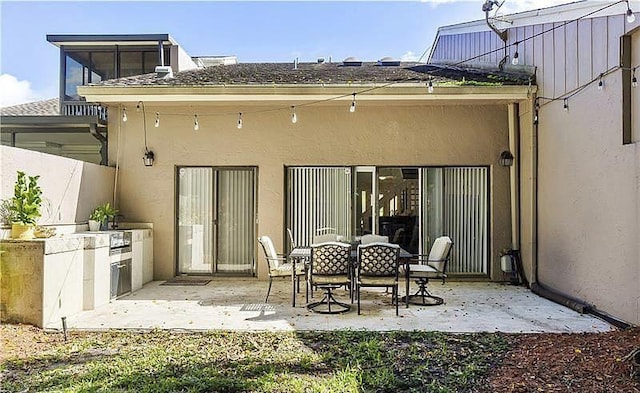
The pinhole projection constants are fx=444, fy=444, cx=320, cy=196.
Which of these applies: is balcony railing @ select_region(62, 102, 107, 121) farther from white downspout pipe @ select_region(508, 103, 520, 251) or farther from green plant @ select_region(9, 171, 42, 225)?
white downspout pipe @ select_region(508, 103, 520, 251)

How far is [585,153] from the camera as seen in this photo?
5.92 m

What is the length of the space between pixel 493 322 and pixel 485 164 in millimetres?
3821

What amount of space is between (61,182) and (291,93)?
3.89 m

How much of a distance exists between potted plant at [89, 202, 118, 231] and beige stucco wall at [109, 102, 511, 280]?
821 mm

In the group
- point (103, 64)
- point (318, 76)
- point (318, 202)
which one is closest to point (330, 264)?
point (318, 202)

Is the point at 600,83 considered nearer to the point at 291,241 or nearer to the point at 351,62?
the point at 291,241

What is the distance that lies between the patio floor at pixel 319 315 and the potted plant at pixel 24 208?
3.90 feet

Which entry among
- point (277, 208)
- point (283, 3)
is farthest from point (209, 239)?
point (283, 3)

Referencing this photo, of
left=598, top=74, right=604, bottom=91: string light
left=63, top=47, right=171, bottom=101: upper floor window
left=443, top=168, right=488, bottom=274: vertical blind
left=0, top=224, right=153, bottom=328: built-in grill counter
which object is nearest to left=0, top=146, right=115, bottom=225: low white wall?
left=0, top=224, right=153, bottom=328: built-in grill counter

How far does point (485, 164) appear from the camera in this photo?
27.4ft

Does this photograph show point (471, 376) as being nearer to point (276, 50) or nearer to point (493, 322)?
point (493, 322)

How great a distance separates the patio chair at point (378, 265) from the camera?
5684 millimetres

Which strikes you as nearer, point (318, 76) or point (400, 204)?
point (400, 204)

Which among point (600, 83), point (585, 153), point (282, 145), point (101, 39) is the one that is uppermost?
point (101, 39)
